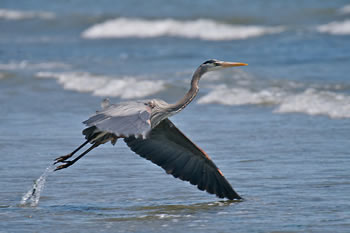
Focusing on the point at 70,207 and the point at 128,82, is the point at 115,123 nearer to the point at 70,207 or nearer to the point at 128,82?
the point at 70,207

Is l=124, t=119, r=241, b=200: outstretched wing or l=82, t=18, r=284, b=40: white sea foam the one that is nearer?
l=124, t=119, r=241, b=200: outstretched wing

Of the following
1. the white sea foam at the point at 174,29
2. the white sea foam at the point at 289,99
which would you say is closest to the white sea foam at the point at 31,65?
the white sea foam at the point at 289,99

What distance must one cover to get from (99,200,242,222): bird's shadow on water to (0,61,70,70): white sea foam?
12.3 metres

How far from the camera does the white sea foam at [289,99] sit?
11.1m

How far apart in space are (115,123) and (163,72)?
1064cm

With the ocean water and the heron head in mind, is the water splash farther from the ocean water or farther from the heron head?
the heron head

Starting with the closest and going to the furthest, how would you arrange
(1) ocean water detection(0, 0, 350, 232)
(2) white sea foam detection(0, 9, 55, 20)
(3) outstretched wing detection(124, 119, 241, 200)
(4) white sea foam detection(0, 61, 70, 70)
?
(1) ocean water detection(0, 0, 350, 232)
(3) outstretched wing detection(124, 119, 241, 200)
(4) white sea foam detection(0, 61, 70, 70)
(2) white sea foam detection(0, 9, 55, 20)

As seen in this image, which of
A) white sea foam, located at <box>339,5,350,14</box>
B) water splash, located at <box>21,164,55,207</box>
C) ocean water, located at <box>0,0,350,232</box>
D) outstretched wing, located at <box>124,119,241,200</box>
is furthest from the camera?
white sea foam, located at <box>339,5,350,14</box>

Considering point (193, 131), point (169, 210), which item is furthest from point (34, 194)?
point (193, 131)

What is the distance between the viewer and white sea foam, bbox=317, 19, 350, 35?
2406 cm

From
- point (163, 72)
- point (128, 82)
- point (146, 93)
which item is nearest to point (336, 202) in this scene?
point (146, 93)

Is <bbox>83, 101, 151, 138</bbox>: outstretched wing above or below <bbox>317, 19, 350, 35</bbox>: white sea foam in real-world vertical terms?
below

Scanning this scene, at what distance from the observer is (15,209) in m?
6.77

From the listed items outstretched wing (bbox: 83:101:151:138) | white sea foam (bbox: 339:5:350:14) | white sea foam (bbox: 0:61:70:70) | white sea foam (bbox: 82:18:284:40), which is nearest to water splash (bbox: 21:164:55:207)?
outstretched wing (bbox: 83:101:151:138)
